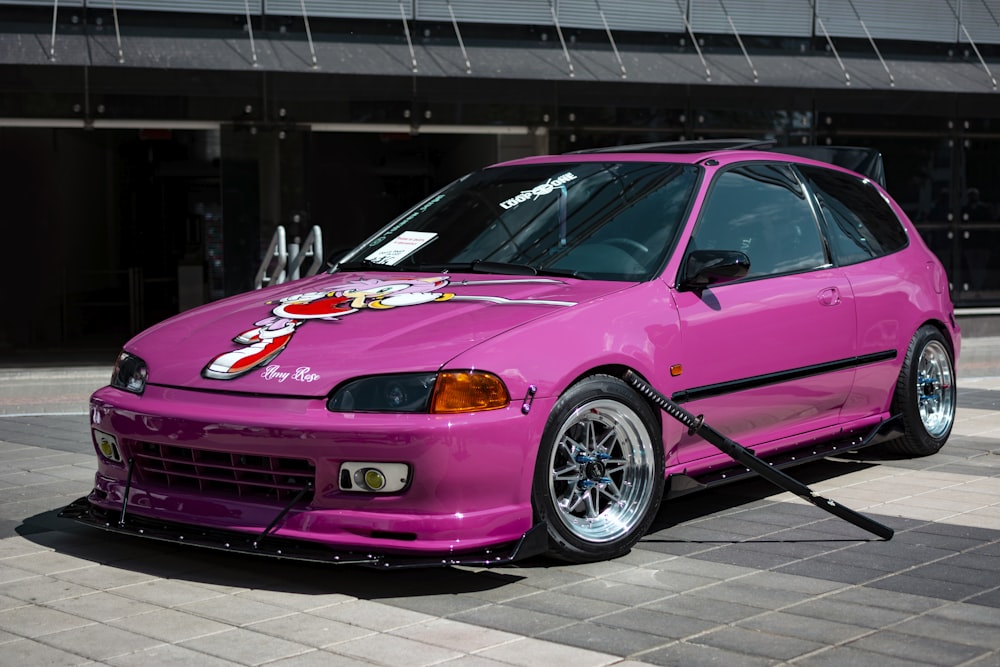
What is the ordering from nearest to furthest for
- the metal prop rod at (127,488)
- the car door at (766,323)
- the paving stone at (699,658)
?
1. the paving stone at (699,658)
2. the metal prop rod at (127,488)
3. the car door at (766,323)

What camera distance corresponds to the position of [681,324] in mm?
5617

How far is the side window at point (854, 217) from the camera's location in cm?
689

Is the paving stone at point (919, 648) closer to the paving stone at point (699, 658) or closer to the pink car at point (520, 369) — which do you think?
the paving stone at point (699, 658)

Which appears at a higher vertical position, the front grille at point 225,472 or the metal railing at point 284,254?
the metal railing at point 284,254

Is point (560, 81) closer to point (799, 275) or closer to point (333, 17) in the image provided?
point (333, 17)

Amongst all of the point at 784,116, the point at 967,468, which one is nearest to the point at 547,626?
the point at 967,468

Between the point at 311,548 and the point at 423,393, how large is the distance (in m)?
0.66

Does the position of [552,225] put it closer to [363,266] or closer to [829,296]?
[363,266]

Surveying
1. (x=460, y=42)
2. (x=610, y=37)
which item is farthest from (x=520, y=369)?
(x=610, y=37)

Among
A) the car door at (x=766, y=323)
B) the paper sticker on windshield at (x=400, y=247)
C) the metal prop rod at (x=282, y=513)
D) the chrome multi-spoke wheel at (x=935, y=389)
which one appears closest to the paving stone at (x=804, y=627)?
the car door at (x=766, y=323)

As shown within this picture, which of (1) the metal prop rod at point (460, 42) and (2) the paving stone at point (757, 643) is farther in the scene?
(1) the metal prop rod at point (460, 42)

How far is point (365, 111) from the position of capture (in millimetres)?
13891

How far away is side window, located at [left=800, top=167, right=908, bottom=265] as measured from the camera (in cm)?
689

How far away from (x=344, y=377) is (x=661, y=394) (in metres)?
1.30
